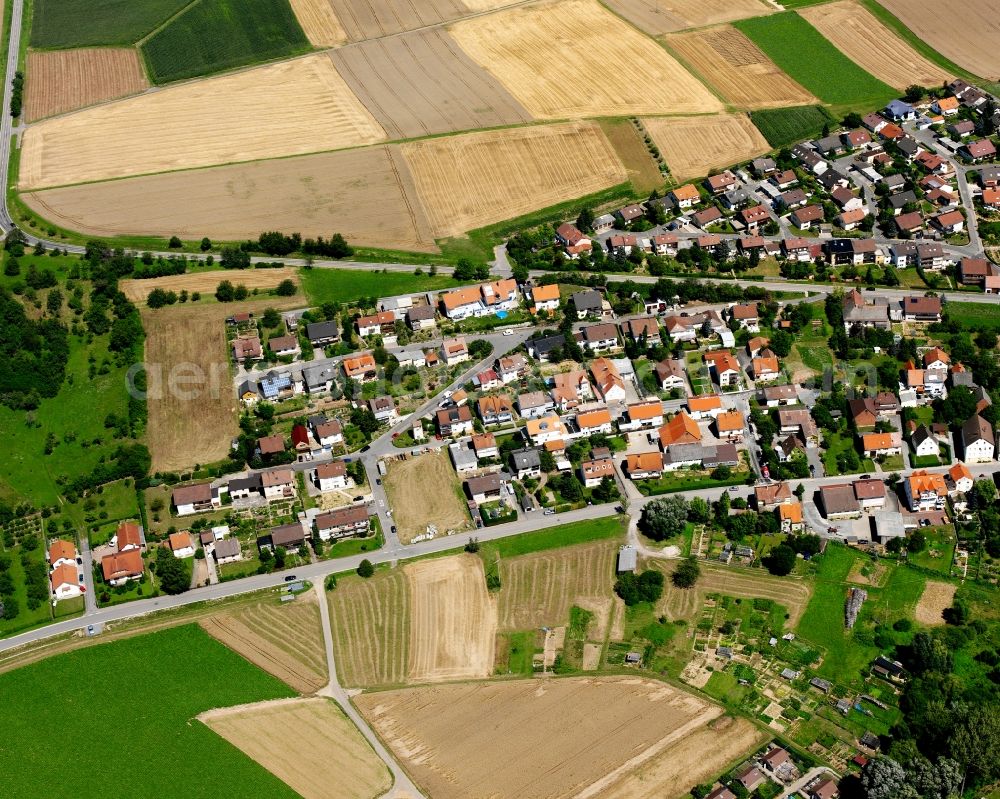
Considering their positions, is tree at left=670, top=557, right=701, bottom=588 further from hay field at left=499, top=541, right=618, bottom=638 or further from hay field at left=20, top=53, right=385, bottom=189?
hay field at left=20, top=53, right=385, bottom=189

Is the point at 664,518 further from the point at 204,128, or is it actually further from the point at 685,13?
the point at 685,13

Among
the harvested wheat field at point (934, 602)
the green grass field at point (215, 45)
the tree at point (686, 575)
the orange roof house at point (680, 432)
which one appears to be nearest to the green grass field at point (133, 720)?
the tree at point (686, 575)

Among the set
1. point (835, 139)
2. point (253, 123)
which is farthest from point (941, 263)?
point (253, 123)

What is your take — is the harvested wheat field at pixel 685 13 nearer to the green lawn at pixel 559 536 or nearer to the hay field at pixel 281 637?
the green lawn at pixel 559 536

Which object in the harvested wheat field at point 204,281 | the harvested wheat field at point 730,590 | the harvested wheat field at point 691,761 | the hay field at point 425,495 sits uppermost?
the harvested wheat field at point 204,281

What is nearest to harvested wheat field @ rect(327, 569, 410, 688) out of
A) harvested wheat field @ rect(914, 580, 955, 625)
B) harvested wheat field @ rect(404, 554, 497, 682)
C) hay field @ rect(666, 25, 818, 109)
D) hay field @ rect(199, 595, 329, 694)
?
harvested wheat field @ rect(404, 554, 497, 682)

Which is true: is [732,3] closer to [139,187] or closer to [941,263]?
[941,263]

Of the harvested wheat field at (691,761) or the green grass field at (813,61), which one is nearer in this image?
the harvested wheat field at (691,761)
